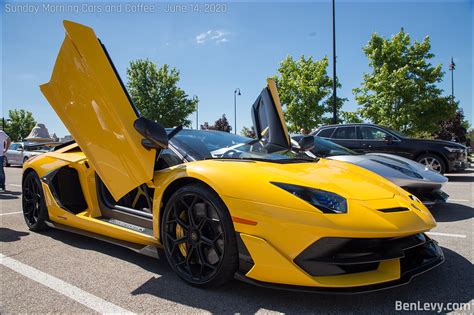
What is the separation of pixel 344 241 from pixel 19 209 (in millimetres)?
5550

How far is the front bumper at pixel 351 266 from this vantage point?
188 cm

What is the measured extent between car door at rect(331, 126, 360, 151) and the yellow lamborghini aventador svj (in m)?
5.79

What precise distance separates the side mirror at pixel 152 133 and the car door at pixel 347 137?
7.16m

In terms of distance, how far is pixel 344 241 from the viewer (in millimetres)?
1904

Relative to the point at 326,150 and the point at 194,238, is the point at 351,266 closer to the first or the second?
the point at 194,238

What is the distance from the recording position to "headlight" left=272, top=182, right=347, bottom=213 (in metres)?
1.97

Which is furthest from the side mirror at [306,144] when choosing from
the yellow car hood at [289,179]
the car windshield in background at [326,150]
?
the car windshield in background at [326,150]

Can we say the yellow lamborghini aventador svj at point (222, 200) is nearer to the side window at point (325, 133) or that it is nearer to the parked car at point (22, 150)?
the side window at point (325, 133)

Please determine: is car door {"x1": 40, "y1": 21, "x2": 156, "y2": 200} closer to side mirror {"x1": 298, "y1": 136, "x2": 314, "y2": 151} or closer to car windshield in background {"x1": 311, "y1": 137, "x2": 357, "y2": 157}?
side mirror {"x1": 298, "y1": 136, "x2": 314, "y2": 151}

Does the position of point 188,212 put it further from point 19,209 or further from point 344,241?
point 19,209

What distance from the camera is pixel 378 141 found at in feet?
28.6

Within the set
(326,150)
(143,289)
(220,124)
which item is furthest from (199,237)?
(220,124)

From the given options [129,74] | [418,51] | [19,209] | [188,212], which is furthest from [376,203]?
[129,74]

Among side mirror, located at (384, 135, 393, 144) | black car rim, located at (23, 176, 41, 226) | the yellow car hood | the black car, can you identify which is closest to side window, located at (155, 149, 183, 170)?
the yellow car hood
